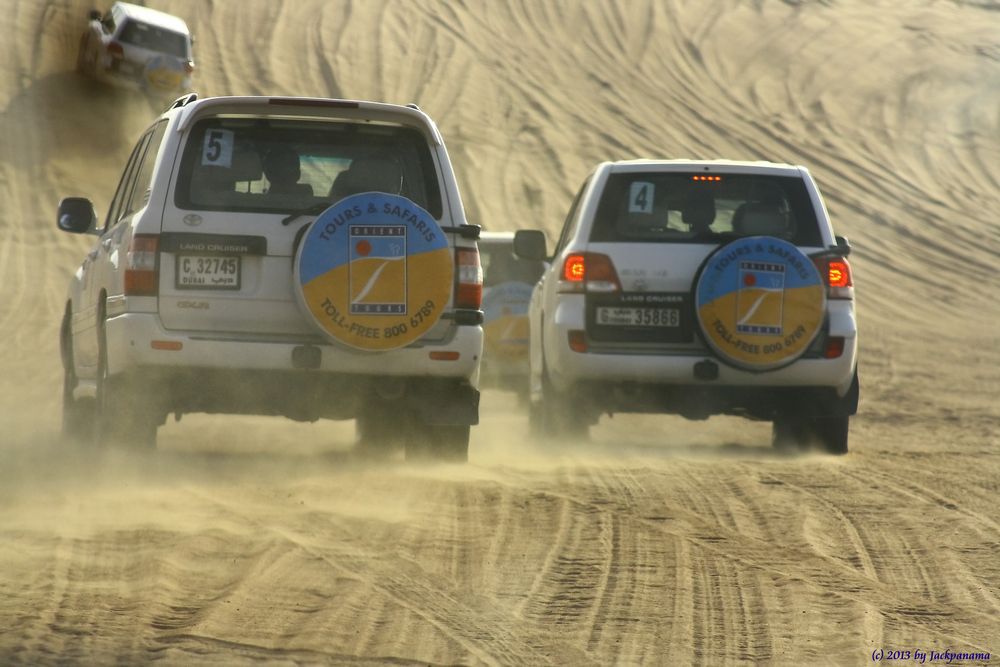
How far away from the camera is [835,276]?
10.4 metres

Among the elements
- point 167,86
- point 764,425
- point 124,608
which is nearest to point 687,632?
point 124,608

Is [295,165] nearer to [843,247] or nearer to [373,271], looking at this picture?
[373,271]

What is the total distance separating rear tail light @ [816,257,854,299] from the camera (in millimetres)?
10336

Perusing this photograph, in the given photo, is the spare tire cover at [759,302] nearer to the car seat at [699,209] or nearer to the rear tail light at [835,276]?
the rear tail light at [835,276]

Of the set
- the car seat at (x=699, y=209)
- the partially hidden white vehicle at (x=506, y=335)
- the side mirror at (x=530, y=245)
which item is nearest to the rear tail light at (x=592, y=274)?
the car seat at (x=699, y=209)

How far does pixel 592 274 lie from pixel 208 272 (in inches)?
107

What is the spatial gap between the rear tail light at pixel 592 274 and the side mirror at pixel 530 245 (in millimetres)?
1016

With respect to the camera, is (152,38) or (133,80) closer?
(152,38)

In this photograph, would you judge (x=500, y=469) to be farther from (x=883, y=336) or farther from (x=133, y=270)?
(x=883, y=336)

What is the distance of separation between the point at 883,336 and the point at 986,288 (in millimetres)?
5948

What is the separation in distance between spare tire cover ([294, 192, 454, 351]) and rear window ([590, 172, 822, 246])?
7.37 ft

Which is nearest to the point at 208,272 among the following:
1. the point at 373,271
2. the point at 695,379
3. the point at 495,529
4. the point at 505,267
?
the point at 373,271

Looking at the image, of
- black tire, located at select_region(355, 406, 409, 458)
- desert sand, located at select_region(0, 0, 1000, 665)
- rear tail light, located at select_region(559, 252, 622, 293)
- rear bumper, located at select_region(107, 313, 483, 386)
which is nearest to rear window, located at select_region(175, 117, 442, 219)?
rear bumper, located at select_region(107, 313, 483, 386)

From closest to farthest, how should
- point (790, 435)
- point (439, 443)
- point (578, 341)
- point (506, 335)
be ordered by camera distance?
point (439, 443) → point (578, 341) → point (790, 435) → point (506, 335)
